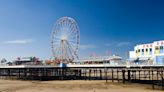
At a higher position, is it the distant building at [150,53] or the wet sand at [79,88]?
the distant building at [150,53]

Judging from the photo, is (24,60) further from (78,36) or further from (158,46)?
(158,46)

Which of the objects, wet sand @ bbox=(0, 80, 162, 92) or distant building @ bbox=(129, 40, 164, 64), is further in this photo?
distant building @ bbox=(129, 40, 164, 64)

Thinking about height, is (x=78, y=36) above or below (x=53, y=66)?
above

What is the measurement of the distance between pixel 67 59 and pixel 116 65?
15.7 m

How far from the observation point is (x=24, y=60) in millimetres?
128750

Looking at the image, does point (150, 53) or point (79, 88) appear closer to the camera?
point (79, 88)

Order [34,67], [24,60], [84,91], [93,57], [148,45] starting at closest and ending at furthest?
[84,91] → [34,67] → [148,45] → [93,57] → [24,60]

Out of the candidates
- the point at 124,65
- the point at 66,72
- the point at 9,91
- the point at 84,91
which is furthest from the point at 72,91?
the point at 66,72

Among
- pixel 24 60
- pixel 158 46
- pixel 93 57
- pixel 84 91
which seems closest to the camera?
pixel 84 91

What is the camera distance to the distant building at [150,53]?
7244 cm

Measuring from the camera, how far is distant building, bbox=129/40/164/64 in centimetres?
7244

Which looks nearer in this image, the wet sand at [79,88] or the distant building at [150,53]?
the wet sand at [79,88]

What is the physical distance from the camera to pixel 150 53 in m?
80.5

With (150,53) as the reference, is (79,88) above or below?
below
